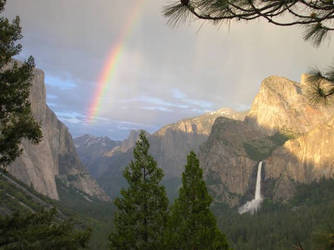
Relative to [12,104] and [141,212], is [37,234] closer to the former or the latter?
[12,104]

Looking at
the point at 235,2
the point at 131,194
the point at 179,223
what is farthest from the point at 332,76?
the point at 131,194

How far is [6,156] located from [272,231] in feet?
513

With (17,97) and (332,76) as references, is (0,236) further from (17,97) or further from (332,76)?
(332,76)

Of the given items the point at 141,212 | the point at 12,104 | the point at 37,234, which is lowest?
the point at 141,212

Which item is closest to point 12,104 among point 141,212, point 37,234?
point 37,234

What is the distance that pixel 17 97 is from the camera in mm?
11781

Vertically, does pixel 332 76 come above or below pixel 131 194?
above

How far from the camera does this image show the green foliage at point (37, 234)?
432 inches

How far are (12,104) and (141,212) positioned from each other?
13675 mm

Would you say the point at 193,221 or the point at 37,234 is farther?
the point at 193,221

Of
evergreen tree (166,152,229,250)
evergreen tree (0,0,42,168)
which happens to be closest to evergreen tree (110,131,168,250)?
evergreen tree (166,152,229,250)

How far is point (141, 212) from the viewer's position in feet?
72.2

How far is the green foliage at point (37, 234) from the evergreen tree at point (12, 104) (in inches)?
96.6

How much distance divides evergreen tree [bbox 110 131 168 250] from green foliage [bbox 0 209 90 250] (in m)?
9.15
